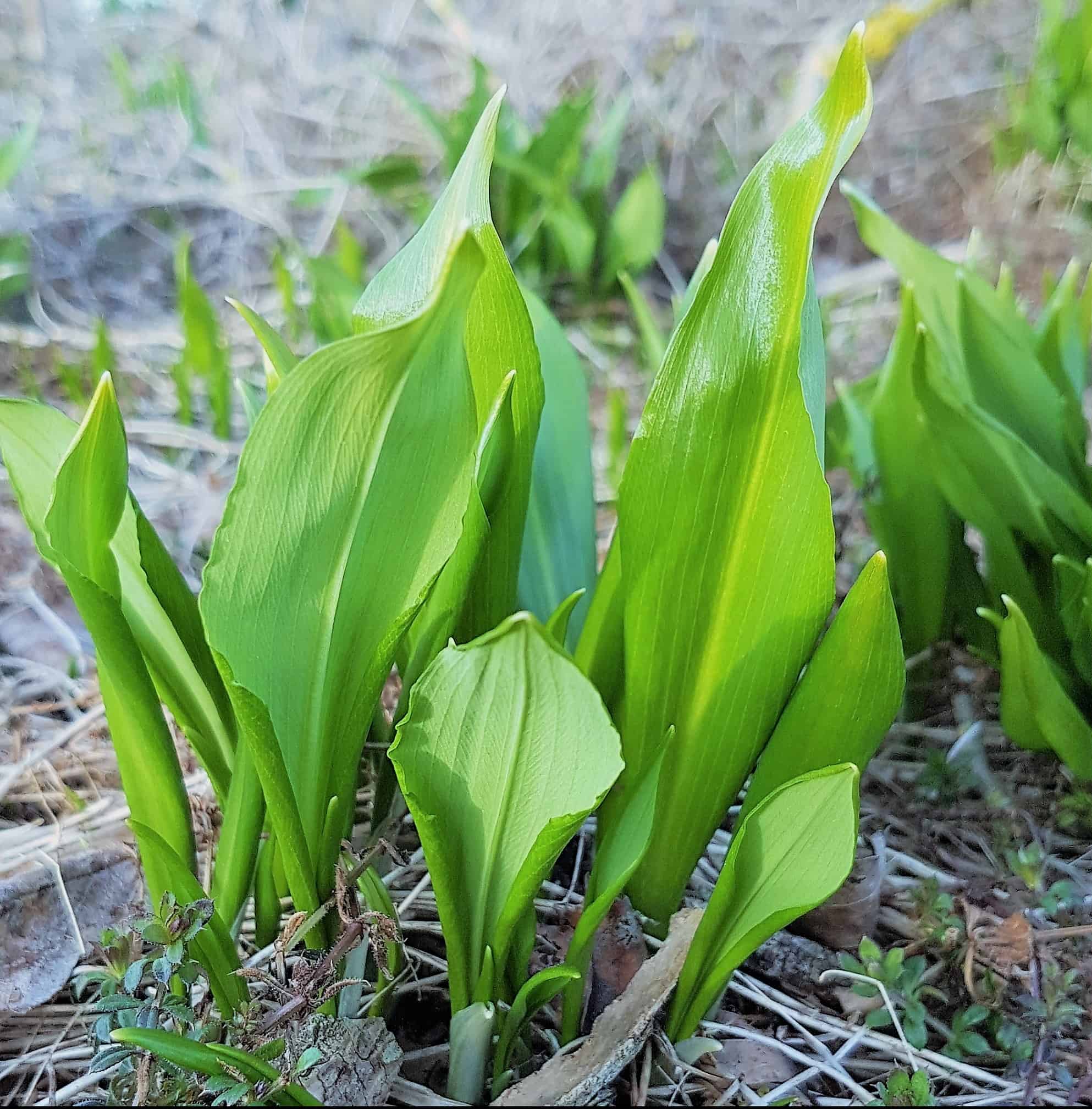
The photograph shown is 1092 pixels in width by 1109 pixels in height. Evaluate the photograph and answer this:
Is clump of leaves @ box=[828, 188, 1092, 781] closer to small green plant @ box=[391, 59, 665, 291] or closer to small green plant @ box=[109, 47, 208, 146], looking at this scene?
small green plant @ box=[391, 59, 665, 291]

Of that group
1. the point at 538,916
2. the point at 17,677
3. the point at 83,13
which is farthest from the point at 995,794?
the point at 83,13

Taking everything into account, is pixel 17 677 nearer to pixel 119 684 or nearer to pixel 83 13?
pixel 119 684

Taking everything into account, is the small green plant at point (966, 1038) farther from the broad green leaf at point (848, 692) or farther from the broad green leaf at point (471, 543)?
the broad green leaf at point (471, 543)

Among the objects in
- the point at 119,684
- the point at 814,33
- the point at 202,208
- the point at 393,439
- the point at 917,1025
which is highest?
the point at 814,33

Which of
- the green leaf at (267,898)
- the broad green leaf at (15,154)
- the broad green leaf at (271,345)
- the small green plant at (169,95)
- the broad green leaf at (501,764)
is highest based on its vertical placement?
the small green plant at (169,95)

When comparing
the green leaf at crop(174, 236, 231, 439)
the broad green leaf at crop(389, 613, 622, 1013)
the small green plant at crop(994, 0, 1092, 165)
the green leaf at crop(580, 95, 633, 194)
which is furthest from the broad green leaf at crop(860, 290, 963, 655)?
the small green plant at crop(994, 0, 1092, 165)

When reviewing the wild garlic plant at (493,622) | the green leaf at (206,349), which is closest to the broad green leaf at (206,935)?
the wild garlic plant at (493,622)

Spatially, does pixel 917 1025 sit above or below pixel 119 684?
below
